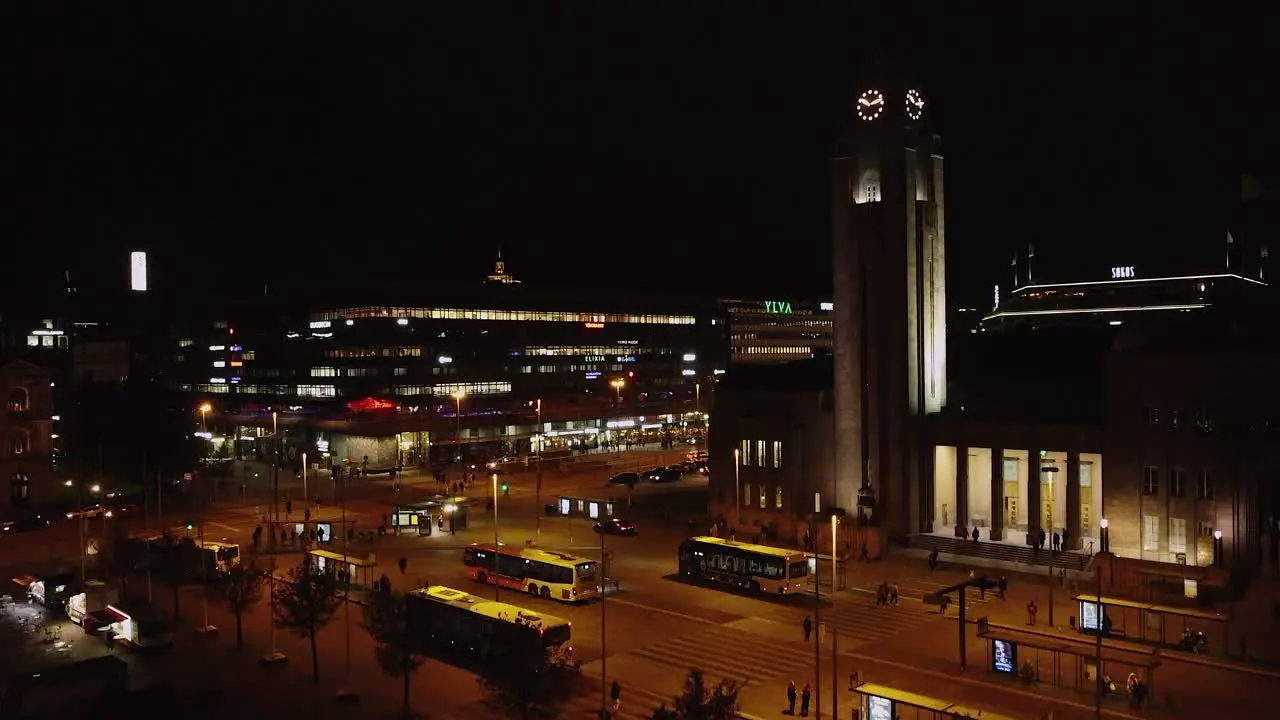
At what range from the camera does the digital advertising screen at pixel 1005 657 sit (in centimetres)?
3581

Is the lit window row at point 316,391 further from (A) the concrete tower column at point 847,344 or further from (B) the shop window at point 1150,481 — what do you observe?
(B) the shop window at point 1150,481

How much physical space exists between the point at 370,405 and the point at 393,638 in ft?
288

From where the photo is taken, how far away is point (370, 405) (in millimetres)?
118000

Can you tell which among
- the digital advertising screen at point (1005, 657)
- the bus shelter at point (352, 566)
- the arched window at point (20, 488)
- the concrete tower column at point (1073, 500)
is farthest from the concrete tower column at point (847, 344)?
the arched window at point (20, 488)

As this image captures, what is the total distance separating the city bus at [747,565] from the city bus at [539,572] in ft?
17.0

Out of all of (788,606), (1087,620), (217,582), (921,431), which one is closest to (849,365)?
(921,431)

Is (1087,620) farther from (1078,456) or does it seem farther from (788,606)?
(1078,456)

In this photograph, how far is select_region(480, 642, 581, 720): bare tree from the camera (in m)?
29.2

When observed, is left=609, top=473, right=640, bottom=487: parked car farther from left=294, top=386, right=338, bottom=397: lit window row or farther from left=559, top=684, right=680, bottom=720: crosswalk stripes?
left=294, top=386, right=338, bottom=397: lit window row

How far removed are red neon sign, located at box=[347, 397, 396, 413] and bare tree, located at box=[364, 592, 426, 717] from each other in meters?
78.8

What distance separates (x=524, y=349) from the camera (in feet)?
479

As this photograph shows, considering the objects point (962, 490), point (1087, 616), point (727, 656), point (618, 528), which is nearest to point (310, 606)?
point (727, 656)

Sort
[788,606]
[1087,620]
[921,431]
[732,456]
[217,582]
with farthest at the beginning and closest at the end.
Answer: [732,456] < [921,431] < [217,582] < [788,606] < [1087,620]

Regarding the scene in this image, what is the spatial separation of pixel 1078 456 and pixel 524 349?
99.3 m
